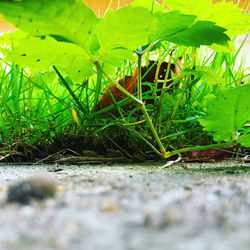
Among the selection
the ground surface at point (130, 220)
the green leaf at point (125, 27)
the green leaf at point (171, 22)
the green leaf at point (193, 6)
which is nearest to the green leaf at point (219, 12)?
the green leaf at point (193, 6)

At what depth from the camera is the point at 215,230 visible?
0.21 metres

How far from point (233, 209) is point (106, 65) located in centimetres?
68

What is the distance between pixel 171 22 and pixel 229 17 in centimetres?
20

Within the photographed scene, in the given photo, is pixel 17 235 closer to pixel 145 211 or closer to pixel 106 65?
pixel 145 211

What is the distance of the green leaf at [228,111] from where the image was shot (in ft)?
1.84

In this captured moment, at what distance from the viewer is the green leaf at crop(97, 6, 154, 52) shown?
512 mm

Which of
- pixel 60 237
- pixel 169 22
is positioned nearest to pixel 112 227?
pixel 60 237

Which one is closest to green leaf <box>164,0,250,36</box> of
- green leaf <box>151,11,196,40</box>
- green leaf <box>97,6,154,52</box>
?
green leaf <box>151,11,196,40</box>

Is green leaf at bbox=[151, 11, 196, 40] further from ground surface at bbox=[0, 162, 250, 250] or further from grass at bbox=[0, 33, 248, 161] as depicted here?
ground surface at bbox=[0, 162, 250, 250]

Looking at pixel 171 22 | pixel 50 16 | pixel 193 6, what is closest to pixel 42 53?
pixel 50 16

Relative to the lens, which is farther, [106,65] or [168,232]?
[106,65]

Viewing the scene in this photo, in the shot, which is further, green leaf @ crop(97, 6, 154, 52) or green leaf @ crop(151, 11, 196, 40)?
green leaf @ crop(151, 11, 196, 40)

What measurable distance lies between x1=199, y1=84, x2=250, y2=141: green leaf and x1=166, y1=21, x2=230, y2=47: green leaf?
0.17 metres

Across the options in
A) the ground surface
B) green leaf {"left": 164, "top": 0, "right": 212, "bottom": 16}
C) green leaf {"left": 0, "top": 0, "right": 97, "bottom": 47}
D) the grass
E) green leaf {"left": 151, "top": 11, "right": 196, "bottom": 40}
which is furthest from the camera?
the grass
